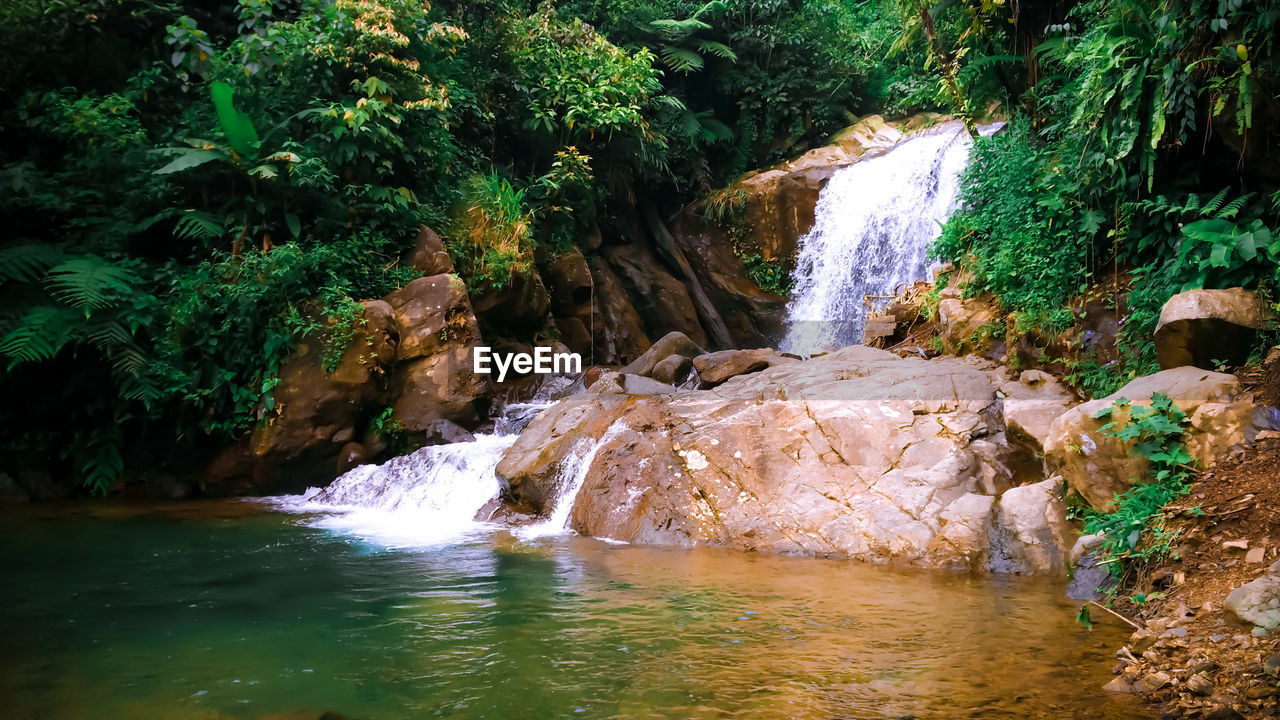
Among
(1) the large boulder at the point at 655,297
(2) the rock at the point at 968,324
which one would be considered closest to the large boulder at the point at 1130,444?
(2) the rock at the point at 968,324

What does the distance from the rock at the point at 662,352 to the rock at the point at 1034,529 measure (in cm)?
598

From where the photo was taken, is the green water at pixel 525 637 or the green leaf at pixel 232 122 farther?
the green leaf at pixel 232 122

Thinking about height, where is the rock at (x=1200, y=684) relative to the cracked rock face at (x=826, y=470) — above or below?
below

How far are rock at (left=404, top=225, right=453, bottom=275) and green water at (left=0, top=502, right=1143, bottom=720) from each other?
5278mm

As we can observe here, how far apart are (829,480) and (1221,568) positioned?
2982 mm

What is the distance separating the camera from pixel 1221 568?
420 cm

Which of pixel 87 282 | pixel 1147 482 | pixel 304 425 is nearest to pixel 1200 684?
pixel 1147 482

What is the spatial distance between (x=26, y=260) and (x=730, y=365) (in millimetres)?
7918

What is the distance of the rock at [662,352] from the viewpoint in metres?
11.5

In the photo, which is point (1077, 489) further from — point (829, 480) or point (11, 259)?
point (11, 259)

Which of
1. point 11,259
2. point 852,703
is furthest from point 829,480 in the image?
point 11,259

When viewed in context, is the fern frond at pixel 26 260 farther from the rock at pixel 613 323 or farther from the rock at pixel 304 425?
the rock at pixel 613 323

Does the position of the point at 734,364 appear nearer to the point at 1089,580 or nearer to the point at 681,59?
the point at 1089,580

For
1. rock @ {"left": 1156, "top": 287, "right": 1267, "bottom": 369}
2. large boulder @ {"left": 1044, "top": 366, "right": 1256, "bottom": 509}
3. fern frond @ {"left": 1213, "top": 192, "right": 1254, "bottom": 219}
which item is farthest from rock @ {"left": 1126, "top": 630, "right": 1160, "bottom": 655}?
fern frond @ {"left": 1213, "top": 192, "right": 1254, "bottom": 219}
